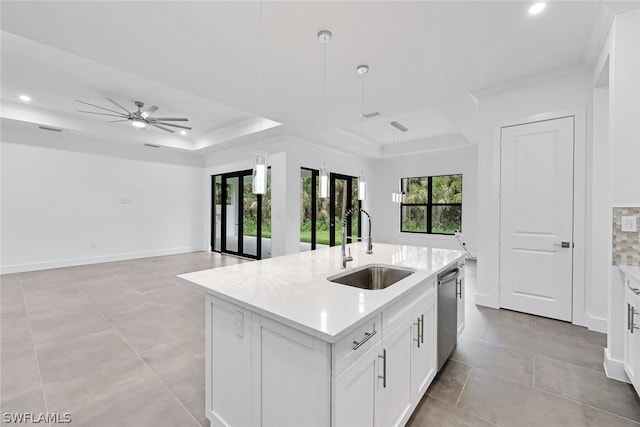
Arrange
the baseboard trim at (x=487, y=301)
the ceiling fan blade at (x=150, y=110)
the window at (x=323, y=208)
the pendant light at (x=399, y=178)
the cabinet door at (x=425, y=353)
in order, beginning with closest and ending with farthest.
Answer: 1. the cabinet door at (x=425, y=353)
2. the baseboard trim at (x=487, y=301)
3. the ceiling fan blade at (x=150, y=110)
4. the pendant light at (x=399, y=178)
5. the window at (x=323, y=208)

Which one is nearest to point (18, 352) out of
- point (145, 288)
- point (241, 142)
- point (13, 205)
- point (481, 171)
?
point (145, 288)

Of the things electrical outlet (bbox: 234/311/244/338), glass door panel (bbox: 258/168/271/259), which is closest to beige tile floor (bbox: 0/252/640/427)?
electrical outlet (bbox: 234/311/244/338)

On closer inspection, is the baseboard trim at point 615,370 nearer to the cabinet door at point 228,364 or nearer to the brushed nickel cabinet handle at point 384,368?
the brushed nickel cabinet handle at point 384,368

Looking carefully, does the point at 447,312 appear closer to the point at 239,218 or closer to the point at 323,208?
the point at 323,208

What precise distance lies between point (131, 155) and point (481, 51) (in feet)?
24.3

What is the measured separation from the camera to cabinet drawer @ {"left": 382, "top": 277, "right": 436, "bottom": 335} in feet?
4.45

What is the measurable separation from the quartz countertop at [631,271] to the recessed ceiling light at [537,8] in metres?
2.04

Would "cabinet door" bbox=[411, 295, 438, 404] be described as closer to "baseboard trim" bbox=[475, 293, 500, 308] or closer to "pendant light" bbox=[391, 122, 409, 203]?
"baseboard trim" bbox=[475, 293, 500, 308]

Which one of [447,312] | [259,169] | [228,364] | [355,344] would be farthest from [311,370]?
[447,312]

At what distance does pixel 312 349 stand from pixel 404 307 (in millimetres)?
693

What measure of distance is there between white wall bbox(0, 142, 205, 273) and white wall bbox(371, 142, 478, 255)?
5.49 m

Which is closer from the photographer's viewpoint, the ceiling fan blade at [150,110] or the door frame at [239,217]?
the ceiling fan blade at [150,110]

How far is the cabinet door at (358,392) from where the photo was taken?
104 cm

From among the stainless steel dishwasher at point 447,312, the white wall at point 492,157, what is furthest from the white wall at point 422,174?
the stainless steel dishwasher at point 447,312
